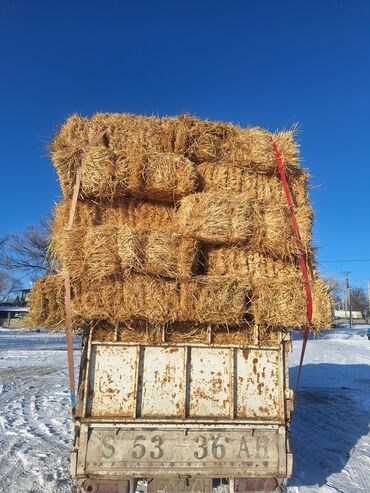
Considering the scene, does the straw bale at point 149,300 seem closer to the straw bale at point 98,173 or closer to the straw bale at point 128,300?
the straw bale at point 128,300

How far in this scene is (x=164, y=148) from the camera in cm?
502

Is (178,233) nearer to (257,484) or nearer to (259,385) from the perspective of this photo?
(259,385)

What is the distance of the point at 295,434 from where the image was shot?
23.2ft

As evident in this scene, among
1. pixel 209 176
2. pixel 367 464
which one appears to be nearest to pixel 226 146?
pixel 209 176

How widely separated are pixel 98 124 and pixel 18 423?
524 centimetres

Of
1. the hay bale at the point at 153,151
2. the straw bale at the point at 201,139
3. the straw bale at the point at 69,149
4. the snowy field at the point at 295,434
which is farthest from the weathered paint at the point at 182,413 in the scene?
the straw bale at the point at 201,139

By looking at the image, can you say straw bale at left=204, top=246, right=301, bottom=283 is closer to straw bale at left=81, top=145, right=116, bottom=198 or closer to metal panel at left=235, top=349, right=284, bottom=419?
metal panel at left=235, top=349, right=284, bottom=419

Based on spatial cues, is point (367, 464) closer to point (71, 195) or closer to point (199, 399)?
point (199, 399)

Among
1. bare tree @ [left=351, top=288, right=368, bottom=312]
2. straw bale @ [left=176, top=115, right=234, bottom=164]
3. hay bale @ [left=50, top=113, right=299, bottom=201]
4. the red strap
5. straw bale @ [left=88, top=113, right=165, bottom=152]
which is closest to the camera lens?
the red strap

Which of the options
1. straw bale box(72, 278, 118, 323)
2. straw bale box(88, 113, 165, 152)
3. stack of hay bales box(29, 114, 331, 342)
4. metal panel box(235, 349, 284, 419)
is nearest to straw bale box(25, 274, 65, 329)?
stack of hay bales box(29, 114, 331, 342)

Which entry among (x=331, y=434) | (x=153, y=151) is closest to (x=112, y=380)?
(x=153, y=151)

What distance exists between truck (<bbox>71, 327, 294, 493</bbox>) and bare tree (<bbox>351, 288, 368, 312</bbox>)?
4710 inches

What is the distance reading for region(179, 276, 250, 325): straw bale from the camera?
164 inches

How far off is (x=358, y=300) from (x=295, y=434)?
11943 centimetres
